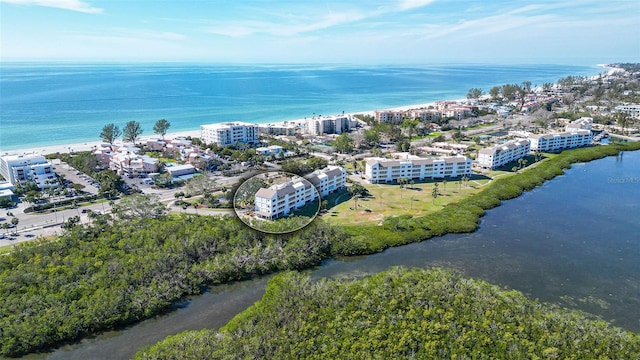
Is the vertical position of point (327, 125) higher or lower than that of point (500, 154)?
higher

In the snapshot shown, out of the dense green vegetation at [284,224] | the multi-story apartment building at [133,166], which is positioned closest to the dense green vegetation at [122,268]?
the dense green vegetation at [284,224]

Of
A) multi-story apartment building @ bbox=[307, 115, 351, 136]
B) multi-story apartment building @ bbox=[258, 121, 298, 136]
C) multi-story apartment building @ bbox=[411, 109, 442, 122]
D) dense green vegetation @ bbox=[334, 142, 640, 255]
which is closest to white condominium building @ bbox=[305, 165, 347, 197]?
dense green vegetation @ bbox=[334, 142, 640, 255]

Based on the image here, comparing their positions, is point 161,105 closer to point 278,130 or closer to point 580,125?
point 278,130

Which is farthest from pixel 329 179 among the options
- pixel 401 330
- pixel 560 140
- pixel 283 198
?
pixel 560 140

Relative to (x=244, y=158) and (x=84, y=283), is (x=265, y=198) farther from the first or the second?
(x=244, y=158)

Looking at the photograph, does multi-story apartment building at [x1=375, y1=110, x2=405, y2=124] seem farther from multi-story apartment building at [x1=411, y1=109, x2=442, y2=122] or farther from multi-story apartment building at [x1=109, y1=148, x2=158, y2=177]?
multi-story apartment building at [x1=109, y1=148, x2=158, y2=177]

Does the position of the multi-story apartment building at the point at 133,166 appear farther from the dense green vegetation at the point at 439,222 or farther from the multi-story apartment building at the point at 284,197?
the dense green vegetation at the point at 439,222
